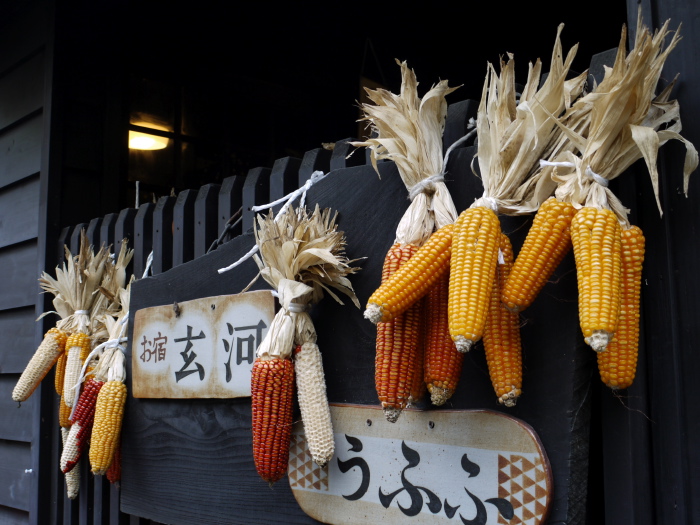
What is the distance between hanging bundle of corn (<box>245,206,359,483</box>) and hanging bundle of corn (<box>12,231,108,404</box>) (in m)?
1.57

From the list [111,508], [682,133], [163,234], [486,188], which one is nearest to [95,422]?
[111,508]

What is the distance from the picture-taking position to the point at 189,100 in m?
5.48

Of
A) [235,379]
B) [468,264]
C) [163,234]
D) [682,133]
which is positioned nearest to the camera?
Result: [468,264]

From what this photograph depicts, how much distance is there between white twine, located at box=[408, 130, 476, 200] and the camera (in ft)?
6.91

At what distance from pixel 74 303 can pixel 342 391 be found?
195 centimetres

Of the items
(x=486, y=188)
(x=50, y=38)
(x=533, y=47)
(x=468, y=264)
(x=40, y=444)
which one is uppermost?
(x=533, y=47)

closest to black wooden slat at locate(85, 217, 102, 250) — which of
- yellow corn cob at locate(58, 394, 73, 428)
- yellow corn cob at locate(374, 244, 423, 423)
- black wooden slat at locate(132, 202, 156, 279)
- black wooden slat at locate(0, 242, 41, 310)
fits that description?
black wooden slat at locate(132, 202, 156, 279)

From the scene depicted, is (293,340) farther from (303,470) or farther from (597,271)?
(597,271)

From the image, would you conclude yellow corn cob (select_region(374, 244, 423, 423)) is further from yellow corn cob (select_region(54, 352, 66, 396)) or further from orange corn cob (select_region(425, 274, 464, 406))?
yellow corn cob (select_region(54, 352, 66, 396))

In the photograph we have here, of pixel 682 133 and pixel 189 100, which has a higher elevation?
pixel 189 100

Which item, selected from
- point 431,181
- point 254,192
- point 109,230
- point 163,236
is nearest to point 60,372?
point 109,230

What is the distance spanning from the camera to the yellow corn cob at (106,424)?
3.11 m

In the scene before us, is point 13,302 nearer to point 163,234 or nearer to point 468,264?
point 163,234

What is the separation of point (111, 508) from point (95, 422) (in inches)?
24.4
